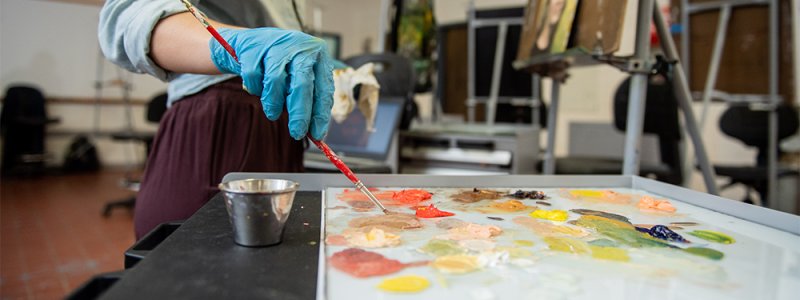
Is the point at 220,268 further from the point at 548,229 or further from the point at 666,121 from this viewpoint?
the point at 666,121

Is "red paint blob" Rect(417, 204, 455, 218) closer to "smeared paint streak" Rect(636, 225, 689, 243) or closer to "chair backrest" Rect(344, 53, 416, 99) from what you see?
"smeared paint streak" Rect(636, 225, 689, 243)

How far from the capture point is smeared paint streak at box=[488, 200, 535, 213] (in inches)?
29.0

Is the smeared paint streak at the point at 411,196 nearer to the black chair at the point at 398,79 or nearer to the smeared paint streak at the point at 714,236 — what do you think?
the smeared paint streak at the point at 714,236

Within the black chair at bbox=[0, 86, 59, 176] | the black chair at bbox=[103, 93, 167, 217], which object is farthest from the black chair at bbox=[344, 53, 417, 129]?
the black chair at bbox=[0, 86, 59, 176]

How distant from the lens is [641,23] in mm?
1253

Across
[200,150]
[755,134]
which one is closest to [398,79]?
[200,150]

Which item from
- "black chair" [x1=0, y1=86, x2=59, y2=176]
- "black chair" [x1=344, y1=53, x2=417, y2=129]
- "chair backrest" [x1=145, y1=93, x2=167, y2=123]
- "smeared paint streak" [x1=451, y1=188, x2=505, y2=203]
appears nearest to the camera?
"smeared paint streak" [x1=451, y1=188, x2=505, y2=203]

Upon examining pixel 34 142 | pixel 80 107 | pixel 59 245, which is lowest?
pixel 59 245

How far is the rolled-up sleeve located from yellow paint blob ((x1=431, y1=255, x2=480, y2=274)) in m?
0.56

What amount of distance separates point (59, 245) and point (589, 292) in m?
2.73

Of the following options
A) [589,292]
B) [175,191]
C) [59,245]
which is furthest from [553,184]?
[59,245]

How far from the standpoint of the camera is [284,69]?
643mm

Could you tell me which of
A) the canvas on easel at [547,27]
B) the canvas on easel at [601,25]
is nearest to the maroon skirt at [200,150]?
the canvas on easel at [601,25]

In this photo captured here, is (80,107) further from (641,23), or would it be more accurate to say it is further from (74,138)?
(641,23)
